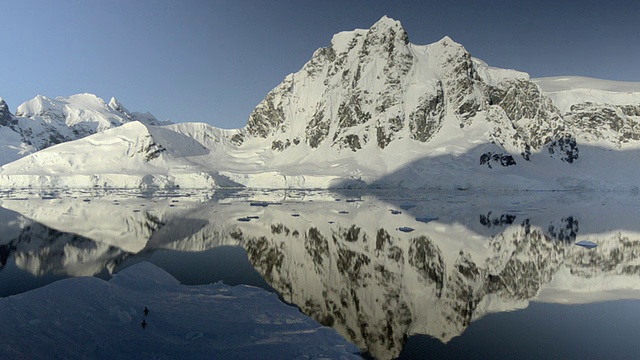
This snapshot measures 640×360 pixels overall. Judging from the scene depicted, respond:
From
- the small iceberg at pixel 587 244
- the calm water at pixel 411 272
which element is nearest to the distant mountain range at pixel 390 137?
the calm water at pixel 411 272

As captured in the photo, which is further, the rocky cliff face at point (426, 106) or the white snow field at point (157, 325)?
the rocky cliff face at point (426, 106)

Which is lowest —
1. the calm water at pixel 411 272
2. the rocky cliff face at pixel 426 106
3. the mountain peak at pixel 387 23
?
the calm water at pixel 411 272

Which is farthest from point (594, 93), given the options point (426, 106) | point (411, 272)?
point (411, 272)

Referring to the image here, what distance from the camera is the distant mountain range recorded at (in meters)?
86.1

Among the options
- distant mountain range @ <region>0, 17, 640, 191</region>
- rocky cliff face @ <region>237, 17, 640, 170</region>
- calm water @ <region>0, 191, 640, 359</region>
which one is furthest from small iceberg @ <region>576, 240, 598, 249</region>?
rocky cliff face @ <region>237, 17, 640, 170</region>

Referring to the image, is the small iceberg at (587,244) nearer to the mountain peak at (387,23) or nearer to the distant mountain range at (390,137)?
the distant mountain range at (390,137)

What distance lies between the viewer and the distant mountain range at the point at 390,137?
86.1 m

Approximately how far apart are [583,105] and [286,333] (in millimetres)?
147792

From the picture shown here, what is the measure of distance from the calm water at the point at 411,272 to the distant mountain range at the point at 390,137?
6362 cm

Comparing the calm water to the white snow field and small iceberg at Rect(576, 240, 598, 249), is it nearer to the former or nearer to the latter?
small iceberg at Rect(576, 240, 598, 249)

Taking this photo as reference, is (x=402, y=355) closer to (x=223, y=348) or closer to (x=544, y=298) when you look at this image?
(x=223, y=348)

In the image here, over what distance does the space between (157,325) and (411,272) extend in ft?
22.3

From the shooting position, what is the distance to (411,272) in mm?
10320

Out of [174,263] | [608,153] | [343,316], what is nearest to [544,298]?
[343,316]
